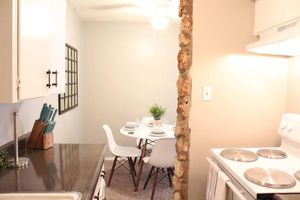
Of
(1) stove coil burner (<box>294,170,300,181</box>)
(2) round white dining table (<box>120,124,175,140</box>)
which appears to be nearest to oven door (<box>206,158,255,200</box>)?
(1) stove coil burner (<box>294,170,300,181</box>)

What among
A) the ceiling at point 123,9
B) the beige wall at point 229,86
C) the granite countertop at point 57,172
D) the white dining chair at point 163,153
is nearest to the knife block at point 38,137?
the granite countertop at point 57,172

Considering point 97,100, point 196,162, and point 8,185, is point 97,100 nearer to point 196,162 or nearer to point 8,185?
point 196,162

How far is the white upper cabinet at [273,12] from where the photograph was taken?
1459mm

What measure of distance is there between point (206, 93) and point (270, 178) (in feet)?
2.92

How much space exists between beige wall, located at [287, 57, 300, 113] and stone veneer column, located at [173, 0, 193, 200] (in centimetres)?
77

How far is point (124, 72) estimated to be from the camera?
4582 mm

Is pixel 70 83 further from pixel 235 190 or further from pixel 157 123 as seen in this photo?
pixel 235 190

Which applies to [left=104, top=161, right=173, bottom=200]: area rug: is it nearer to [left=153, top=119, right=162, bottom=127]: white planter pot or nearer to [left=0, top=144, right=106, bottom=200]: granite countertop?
[left=153, top=119, right=162, bottom=127]: white planter pot

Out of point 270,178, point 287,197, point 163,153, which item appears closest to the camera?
point 287,197

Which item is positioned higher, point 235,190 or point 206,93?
point 206,93

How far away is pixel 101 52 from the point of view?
178 inches

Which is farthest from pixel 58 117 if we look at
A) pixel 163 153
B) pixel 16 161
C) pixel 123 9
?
pixel 123 9

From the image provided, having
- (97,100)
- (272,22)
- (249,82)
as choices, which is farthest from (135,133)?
(272,22)

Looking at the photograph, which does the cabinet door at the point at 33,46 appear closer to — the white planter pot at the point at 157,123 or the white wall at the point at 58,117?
the white wall at the point at 58,117
